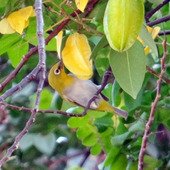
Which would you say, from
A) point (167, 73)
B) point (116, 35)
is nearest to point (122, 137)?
point (167, 73)

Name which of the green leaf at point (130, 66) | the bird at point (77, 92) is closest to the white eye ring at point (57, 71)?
the bird at point (77, 92)

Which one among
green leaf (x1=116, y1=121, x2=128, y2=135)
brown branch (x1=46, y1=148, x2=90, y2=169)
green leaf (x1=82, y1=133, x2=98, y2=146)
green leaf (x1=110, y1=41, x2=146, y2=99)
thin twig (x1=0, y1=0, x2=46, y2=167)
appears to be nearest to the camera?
thin twig (x1=0, y1=0, x2=46, y2=167)

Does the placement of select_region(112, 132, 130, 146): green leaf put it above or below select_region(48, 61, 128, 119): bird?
below

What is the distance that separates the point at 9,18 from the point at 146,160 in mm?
659

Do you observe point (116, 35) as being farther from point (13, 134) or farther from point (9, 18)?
point (13, 134)

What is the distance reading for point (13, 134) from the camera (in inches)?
68.1

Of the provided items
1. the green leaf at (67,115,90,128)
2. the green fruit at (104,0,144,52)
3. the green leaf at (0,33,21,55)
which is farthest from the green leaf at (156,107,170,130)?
the green fruit at (104,0,144,52)

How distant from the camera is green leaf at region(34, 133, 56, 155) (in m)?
1.64

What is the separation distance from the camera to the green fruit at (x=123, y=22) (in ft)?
2.34

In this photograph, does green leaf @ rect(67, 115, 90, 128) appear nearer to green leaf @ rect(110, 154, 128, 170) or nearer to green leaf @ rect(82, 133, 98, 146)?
green leaf @ rect(82, 133, 98, 146)

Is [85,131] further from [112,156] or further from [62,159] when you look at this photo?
[62,159]

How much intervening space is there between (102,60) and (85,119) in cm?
36

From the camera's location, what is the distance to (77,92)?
1.49 m

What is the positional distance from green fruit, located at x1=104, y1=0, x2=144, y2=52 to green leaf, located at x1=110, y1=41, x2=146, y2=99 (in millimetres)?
135
